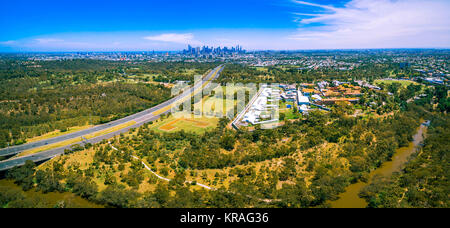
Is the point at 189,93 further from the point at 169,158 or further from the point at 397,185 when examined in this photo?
the point at 397,185

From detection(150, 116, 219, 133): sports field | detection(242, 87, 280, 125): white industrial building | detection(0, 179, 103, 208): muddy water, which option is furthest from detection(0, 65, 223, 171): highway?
detection(242, 87, 280, 125): white industrial building

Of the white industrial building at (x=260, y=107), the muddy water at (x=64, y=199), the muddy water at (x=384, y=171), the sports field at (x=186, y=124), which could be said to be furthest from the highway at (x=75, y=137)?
the muddy water at (x=384, y=171)

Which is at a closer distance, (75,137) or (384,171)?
(384,171)

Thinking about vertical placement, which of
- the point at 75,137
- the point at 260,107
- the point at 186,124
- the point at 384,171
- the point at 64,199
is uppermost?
the point at 260,107

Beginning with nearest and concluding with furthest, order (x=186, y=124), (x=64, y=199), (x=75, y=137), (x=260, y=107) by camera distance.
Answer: (x=64, y=199), (x=75, y=137), (x=186, y=124), (x=260, y=107)

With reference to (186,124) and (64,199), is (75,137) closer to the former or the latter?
(64,199)

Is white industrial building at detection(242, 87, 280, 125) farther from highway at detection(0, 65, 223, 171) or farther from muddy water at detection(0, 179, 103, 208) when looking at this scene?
muddy water at detection(0, 179, 103, 208)

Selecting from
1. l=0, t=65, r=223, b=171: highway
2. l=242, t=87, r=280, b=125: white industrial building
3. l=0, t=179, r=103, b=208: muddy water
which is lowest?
l=0, t=179, r=103, b=208: muddy water

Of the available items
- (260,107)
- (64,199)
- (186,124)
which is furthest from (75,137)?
(260,107)

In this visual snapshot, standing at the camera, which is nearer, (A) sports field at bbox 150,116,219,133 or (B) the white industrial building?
(A) sports field at bbox 150,116,219,133
